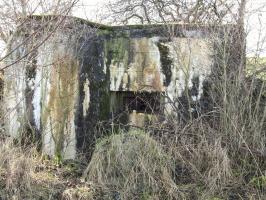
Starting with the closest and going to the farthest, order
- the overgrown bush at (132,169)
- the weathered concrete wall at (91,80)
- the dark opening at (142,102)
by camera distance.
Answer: the overgrown bush at (132,169) < the weathered concrete wall at (91,80) < the dark opening at (142,102)

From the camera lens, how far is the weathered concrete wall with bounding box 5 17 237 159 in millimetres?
8633

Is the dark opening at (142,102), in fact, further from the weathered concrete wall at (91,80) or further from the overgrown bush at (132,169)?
the overgrown bush at (132,169)

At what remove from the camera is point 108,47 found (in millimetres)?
8859

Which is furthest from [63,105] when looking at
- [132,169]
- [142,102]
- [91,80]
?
[132,169]

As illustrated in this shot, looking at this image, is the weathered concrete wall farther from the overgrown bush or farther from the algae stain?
the overgrown bush

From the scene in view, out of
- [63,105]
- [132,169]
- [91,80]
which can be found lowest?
[132,169]

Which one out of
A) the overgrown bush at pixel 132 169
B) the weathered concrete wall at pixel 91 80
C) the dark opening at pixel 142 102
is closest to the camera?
the overgrown bush at pixel 132 169

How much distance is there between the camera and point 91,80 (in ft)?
28.6

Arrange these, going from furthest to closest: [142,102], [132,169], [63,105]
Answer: [142,102] → [63,105] → [132,169]

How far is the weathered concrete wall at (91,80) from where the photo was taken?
863cm

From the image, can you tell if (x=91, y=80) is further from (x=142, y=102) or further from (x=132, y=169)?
(x=132, y=169)

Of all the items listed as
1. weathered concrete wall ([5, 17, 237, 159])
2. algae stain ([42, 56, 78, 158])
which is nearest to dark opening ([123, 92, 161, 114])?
weathered concrete wall ([5, 17, 237, 159])

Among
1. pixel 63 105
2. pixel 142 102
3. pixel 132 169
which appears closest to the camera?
pixel 132 169

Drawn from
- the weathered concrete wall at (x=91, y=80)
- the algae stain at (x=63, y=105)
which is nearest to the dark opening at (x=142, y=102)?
the weathered concrete wall at (x=91, y=80)
